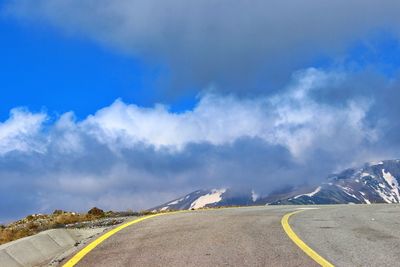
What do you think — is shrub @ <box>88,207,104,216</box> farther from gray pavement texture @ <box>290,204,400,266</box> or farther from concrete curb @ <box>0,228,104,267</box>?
gray pavement texture @ <box>290,204,400,266</box>

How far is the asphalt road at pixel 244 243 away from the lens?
10.0 meters

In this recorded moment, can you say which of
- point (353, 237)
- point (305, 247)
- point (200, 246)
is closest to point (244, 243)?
point (200, 246)

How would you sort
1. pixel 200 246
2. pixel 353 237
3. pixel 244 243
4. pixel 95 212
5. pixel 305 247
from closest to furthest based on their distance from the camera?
pixel 305 247, pixel 200 246, pixel 244 243, pixel 353 237, pixel 95 212

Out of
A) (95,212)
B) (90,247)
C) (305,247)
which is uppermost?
(95,212)

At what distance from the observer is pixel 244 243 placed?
464 inches

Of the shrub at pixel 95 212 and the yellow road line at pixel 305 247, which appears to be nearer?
the yellow road line at pixel 305 247

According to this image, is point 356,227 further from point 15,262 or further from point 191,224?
point 15,262

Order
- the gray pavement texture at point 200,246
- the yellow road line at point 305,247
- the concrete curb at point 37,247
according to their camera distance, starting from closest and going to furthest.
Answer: the yellow road line at point 305,247, the gray pavement texture at point 200,246, the concrete curb at point 37,247

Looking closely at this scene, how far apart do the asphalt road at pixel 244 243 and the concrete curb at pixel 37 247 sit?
0.94 meters

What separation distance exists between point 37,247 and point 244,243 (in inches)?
164

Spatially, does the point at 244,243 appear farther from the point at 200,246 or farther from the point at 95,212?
the point at 95,212

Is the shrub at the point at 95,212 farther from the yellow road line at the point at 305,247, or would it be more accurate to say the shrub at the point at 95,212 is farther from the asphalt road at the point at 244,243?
the yellow road line at the point at 305,247

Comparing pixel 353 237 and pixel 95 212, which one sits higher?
pixel 95 212

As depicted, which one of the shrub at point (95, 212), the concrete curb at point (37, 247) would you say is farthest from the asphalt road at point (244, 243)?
the shrub at point (95, 212)
